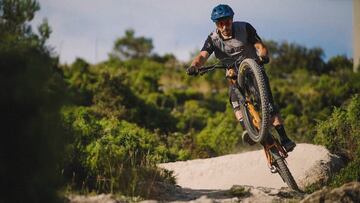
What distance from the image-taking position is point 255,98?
9438 millimetres

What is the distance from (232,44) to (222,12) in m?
0.51

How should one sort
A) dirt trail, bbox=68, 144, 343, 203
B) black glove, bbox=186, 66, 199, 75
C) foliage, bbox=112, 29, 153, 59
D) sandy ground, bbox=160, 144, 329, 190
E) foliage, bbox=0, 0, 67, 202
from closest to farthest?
foliage, bbox=0, 0, 67, 202, black glove, bbox=186, 66, 199, 75, dirt trail, bbox=68, 144, 343, 203, sandy ground, bbox=160, 144, 329, 190, foliage, bbox=112, 29, 153, 59

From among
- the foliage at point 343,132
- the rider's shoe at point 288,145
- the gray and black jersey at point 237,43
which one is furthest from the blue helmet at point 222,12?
the foliage at point 343,132

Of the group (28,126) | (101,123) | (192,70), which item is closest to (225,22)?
(192,70)

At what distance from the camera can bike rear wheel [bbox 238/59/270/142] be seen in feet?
29.3

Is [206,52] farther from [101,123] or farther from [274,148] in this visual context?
[101,123]

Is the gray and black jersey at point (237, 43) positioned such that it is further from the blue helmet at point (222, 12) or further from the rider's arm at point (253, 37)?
the blue helmet at point (222, 12)

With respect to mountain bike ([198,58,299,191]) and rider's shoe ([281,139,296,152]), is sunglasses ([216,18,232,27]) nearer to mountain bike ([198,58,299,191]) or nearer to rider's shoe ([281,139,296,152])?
mountain bike ([198,58,299,191])

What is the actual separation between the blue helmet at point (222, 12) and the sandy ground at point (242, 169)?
4.26m

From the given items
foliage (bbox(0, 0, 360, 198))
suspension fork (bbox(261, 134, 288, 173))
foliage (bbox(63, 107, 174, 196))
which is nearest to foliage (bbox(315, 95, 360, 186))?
foliage (bbox(0, 0, 360, 198))

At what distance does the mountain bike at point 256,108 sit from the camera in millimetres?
9023

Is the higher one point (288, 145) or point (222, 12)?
point (222, 12)

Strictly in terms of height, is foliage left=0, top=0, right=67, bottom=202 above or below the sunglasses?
below

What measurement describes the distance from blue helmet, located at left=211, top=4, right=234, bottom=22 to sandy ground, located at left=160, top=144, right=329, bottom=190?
14.0ft
